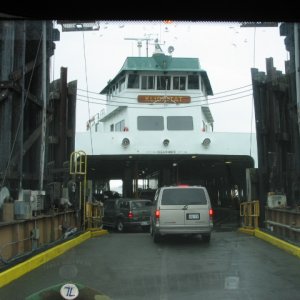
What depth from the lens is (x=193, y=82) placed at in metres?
29.8

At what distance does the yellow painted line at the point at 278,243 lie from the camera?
11.5 m

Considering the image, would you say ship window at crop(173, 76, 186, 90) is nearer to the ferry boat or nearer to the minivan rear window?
the ferry boat

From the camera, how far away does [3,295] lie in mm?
7418

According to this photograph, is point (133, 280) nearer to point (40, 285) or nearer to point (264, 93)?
point (40, 285)

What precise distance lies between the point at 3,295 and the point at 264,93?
1328 centimetres

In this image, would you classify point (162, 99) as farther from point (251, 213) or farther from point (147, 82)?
point (251, 213)

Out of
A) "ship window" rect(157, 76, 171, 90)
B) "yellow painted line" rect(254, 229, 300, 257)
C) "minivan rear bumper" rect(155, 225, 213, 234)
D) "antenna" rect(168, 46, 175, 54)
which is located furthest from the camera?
"ship window" rect(157, 76, 171, 90)

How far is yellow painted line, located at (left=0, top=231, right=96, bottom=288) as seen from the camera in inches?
327

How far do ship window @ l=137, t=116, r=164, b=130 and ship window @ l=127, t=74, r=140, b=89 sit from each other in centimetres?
222

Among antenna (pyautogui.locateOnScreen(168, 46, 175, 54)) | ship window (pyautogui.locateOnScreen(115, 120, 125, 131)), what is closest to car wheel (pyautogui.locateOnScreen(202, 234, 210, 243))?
ship window (pyautogui.locateOnScreen(115, 120, 125, 131))

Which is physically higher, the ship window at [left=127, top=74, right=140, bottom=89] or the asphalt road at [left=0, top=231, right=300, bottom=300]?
the ship window at [left=127, top=74, right=140, bottom=89]

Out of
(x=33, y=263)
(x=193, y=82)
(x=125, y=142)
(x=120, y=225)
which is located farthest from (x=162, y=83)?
(x=33, y=263)

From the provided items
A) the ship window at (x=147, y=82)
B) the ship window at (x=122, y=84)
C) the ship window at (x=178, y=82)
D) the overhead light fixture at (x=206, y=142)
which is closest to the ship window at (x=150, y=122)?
the ship window at (x=147, y=82)

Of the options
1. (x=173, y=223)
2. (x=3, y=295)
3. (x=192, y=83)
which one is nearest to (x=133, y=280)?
(x=3, y=295)
